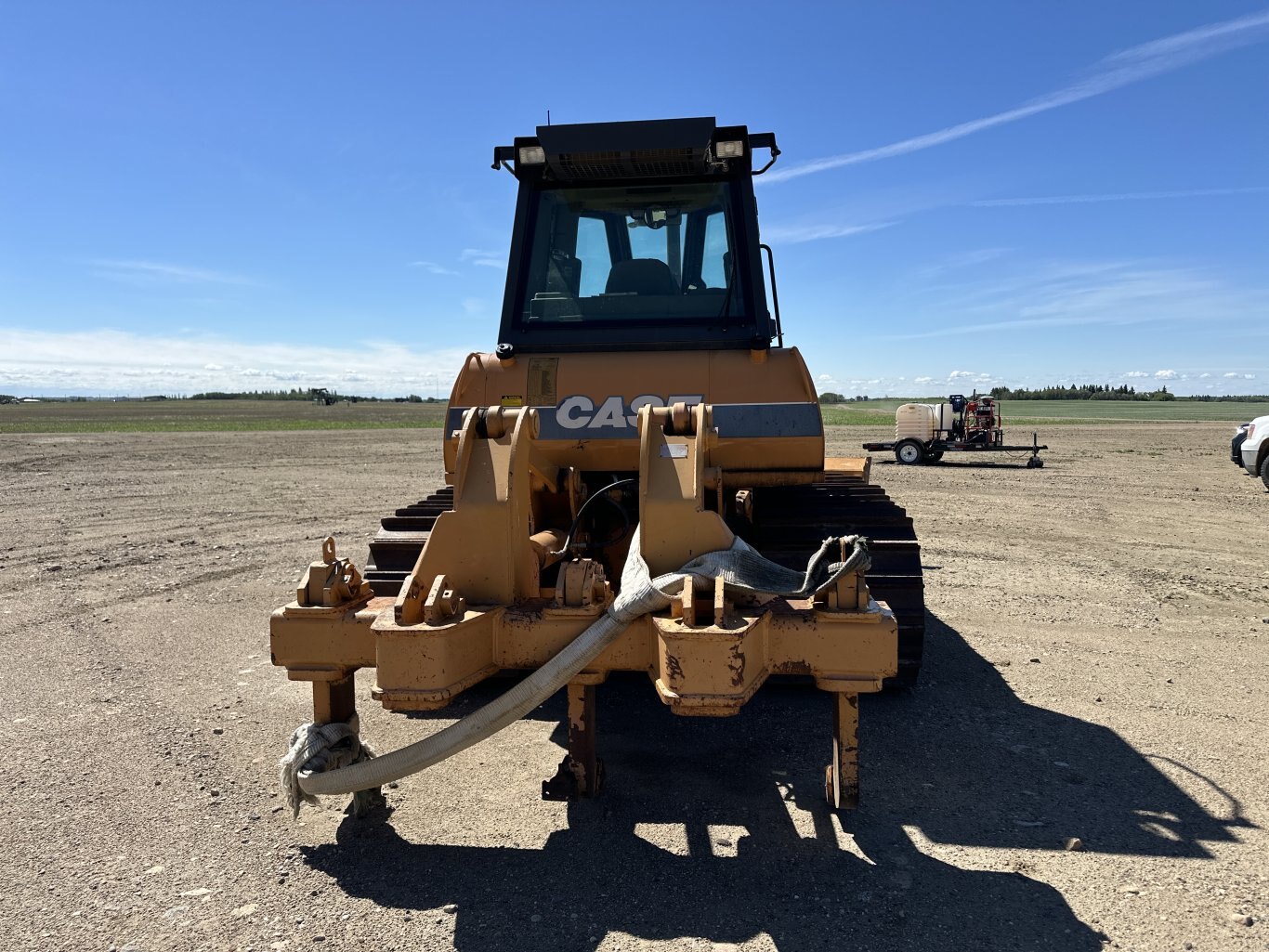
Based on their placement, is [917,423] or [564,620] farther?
[917,423]

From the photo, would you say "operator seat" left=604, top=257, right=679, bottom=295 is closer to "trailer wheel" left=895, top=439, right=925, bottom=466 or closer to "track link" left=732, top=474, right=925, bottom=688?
"track link" left=732, top=474, right=925, bottom=688

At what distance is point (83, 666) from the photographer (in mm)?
5293

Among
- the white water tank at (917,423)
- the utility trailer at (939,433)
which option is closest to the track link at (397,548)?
the utility trailer at (939,433)

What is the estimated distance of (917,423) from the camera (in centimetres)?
2184

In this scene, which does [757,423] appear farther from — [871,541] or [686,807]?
[686,807]

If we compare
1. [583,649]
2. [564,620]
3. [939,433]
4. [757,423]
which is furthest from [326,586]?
[939,433]

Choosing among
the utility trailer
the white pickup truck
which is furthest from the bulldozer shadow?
the utility trailer

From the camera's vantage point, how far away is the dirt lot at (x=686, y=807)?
2.73 metres

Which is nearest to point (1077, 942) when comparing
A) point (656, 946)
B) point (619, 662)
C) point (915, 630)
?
point (656, 946)

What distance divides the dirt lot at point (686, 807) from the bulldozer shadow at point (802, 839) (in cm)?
1

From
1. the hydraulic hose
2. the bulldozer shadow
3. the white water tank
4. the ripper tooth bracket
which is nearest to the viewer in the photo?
the bulldozer shadow

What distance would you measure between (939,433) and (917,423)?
2.60 feet

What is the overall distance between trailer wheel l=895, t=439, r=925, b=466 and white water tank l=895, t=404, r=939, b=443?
138 millimetres

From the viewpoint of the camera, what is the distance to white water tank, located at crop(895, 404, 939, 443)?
21828 millimetres
